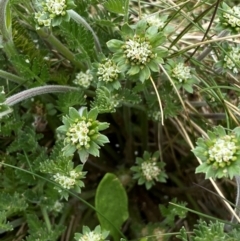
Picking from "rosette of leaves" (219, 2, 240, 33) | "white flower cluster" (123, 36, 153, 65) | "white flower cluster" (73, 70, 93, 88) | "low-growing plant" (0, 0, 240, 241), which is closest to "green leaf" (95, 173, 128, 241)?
"low-growing plant" (0, 0, 240, 241)

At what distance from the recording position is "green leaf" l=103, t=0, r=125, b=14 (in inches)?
48.6

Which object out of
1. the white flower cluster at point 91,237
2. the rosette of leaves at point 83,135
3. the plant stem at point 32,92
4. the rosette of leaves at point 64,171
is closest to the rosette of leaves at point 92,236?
the white flower cluster at point 91,237

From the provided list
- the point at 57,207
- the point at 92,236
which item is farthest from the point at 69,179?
the point at 57,207

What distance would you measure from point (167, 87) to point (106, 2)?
337 mm

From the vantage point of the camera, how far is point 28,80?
4.63 ft

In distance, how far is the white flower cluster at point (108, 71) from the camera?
51.6 inches

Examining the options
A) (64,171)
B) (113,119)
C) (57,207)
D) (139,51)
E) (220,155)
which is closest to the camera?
(220,155)

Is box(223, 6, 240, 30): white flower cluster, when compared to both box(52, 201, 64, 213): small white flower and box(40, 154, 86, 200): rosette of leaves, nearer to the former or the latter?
box(40, 154, 86, 200): rosette of leaves

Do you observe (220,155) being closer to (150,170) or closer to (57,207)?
(150,170)

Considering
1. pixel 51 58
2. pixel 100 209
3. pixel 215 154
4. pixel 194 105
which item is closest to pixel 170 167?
pixel 194 105

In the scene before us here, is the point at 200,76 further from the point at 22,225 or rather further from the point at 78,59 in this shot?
the point at 22,225

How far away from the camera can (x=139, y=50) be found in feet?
3.91

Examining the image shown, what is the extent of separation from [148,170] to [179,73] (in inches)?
13.4

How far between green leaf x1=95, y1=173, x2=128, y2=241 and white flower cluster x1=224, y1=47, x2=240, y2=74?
429 mm
